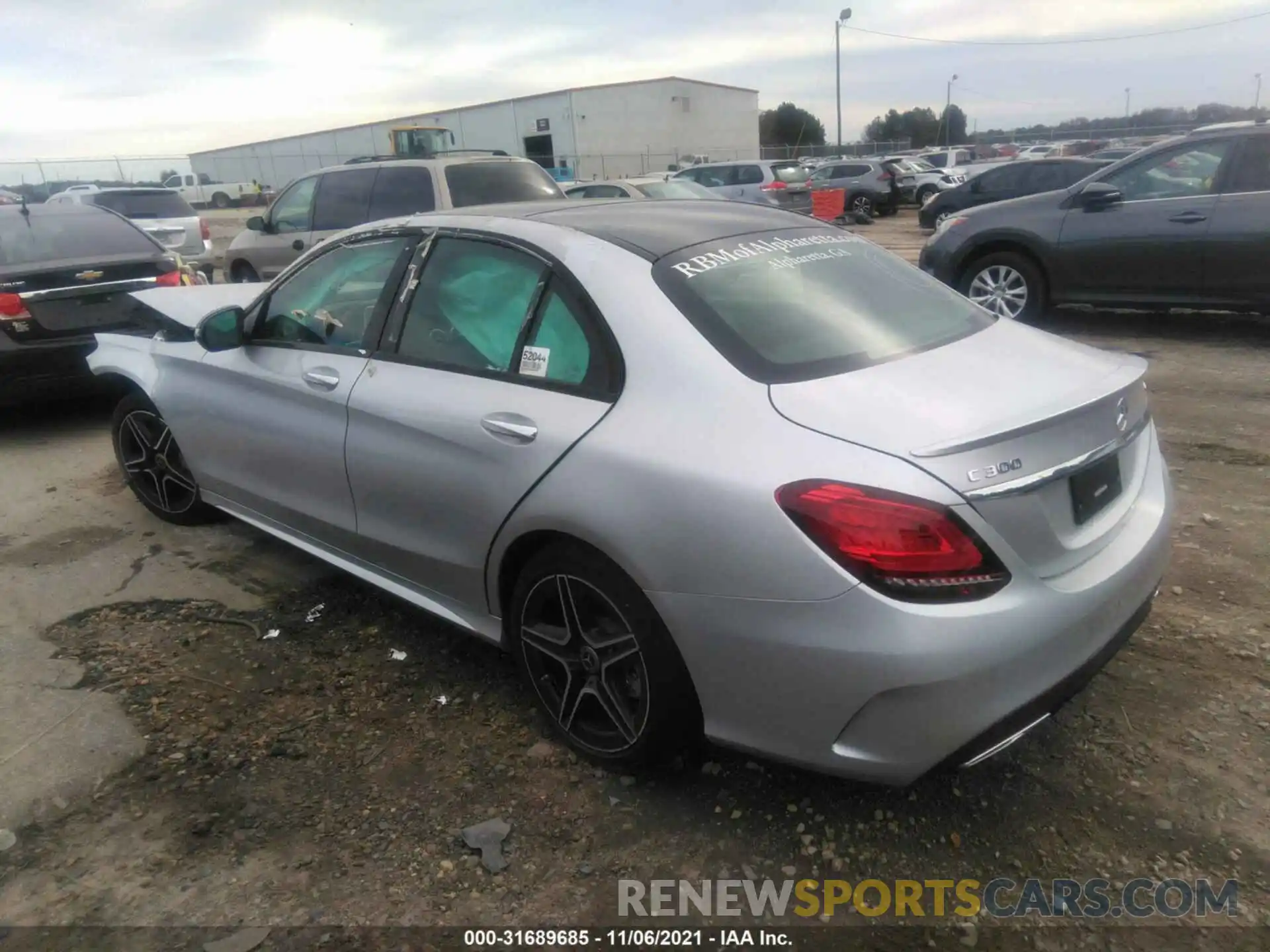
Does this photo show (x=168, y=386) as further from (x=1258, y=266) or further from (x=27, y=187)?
(x=27, y=187)

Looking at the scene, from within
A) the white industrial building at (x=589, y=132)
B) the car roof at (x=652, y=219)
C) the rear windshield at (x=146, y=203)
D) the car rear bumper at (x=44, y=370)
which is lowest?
the car rear bumper at (x=44, y=370)

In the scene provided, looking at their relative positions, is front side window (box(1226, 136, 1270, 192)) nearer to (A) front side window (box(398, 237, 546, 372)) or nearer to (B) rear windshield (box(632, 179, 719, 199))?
(A) front side window (box(398, 237, 546, 372))

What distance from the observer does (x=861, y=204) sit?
82.9 ft

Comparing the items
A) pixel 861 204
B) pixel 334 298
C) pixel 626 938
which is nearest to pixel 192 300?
pixel 334 298

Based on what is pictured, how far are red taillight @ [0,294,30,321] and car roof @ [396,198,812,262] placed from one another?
4035mm

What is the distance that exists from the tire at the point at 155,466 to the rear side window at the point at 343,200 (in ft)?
14.8

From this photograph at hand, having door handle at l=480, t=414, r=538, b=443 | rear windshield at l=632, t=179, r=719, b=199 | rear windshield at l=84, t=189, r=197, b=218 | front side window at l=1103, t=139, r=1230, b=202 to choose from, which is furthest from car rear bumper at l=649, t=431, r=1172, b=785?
rear windshield at l=84, t=189, r=197, b=218

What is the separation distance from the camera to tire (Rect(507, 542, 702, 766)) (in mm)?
2473

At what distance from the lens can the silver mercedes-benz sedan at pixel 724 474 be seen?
83.1 inches

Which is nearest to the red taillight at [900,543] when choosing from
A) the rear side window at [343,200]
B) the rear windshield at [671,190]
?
the rear side window at [343,200]

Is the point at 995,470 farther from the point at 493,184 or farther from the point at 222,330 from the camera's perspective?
the point at 493,184

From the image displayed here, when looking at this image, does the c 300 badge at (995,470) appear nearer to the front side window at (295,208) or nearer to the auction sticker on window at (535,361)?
the auction sticker on window at (535,361)

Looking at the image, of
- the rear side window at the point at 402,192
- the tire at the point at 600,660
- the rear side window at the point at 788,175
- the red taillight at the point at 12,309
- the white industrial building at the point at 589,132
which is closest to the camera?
the tire at the point at 600,660

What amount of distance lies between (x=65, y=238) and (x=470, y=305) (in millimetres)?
5225
